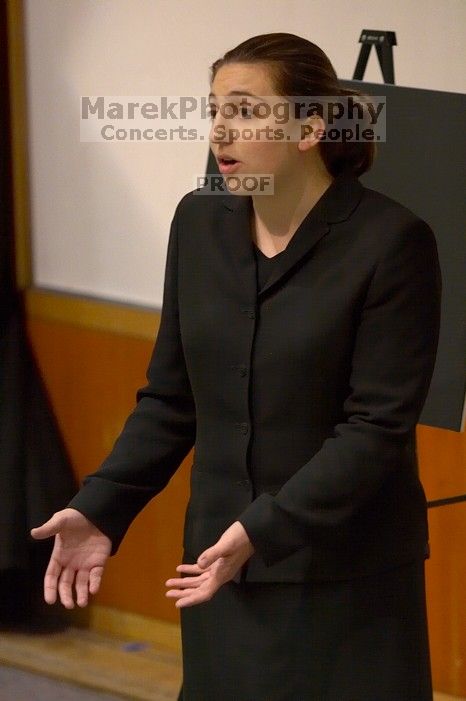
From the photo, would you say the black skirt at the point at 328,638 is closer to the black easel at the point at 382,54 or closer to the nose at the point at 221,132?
the nose at the point at 221,132

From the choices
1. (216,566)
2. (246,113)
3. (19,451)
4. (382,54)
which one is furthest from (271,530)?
(19,451)

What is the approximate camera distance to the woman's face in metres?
1.55

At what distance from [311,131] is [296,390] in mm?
326

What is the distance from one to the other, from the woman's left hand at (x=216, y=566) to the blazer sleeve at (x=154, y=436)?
0.65 feet

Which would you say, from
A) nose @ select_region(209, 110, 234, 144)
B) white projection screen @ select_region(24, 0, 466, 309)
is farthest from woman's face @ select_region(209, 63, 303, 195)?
white projection screen @ select_region(24, 0, 466, 309)

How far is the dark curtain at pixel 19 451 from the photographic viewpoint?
329 centimetres

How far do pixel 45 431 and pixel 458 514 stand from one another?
118cm

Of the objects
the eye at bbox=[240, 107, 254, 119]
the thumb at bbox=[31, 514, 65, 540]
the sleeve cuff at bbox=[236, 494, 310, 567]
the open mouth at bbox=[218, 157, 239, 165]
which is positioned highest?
the eye at bbox=[240, 107, 254, 119]

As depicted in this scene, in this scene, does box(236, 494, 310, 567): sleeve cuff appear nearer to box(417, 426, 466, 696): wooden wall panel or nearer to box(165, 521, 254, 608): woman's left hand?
box(165, 521, 254, 608): woman's left hand

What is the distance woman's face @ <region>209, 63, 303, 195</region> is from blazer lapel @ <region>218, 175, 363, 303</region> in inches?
2.3

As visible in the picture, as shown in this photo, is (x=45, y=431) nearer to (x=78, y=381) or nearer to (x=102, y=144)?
(x=78, y=381)

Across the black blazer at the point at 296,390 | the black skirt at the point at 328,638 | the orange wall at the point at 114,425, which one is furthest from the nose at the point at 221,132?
the orange wall at the point at 114,425

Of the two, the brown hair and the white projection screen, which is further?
the white projection screen

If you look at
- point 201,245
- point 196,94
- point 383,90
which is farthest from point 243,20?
point 201,245
